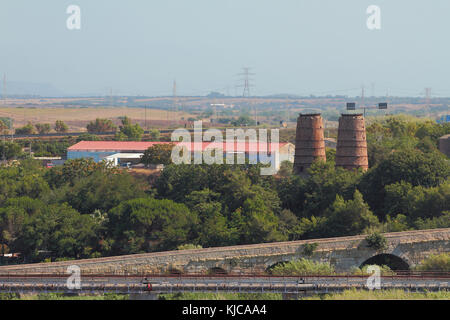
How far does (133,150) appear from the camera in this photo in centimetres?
7944

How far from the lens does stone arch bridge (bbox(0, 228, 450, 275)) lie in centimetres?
3491

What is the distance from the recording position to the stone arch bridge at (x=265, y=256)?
34906 mm

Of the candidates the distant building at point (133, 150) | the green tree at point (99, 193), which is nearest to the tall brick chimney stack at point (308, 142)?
the distant building at point (133, 150)

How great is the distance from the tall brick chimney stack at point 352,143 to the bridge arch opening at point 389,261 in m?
16.1

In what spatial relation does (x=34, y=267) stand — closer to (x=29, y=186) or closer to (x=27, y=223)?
(x=27, y=223)

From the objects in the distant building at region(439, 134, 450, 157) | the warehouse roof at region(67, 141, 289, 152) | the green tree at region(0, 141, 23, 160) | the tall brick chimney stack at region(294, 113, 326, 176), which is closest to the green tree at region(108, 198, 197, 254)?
the tall brick chimney stack at region(294, 113, 326, 176)

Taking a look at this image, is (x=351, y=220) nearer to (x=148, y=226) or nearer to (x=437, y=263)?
(x=437, y=263)

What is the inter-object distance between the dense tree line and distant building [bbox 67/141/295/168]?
11694 millimetres

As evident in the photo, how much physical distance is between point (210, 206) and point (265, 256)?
36.3ft

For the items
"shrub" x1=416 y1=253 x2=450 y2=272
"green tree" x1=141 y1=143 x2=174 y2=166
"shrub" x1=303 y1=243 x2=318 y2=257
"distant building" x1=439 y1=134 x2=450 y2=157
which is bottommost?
"shrub" x1=416 y1=253 x2=450 y2=272

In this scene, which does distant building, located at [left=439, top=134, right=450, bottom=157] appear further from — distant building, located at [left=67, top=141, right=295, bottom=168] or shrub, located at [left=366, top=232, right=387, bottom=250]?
shrub, located at [left=366, top=232, right=387, bottom=250]

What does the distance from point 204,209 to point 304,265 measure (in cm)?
1337
